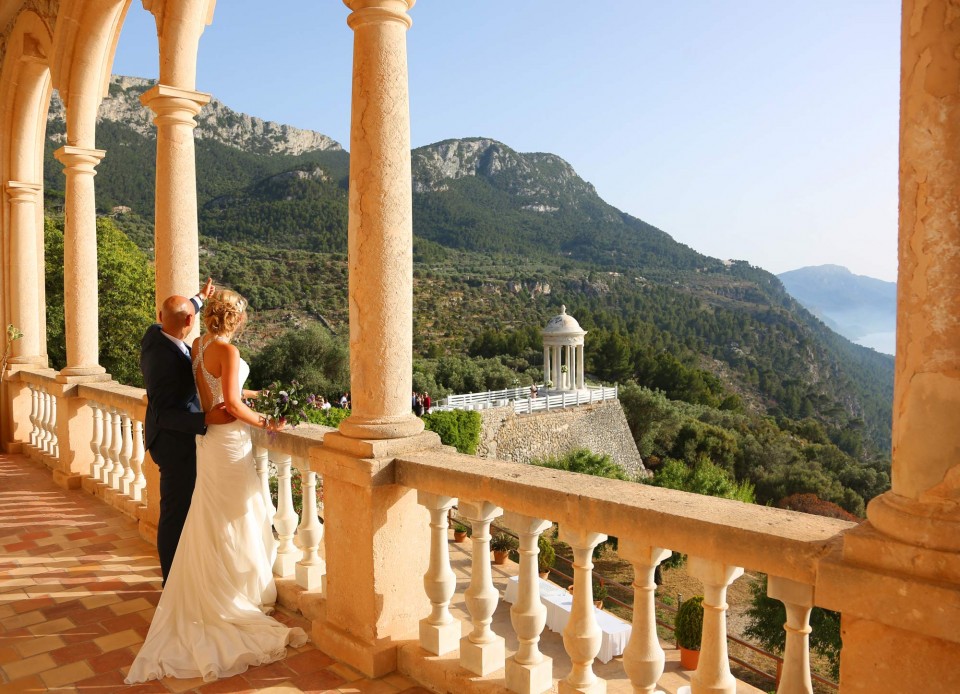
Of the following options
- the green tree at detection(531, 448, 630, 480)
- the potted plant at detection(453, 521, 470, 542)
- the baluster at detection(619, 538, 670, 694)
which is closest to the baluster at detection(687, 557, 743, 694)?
the baluster at detection(619, 538, 670, 694)

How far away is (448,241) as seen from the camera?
325ft

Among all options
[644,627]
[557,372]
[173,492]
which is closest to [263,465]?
[173,492]

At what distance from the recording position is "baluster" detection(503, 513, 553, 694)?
3168mm

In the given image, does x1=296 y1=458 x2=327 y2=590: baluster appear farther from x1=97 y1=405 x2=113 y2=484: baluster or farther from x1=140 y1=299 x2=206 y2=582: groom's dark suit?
x1=97 y1=405 x2=113 y2=484: baluster

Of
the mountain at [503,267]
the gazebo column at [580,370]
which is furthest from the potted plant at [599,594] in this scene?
the mountain at [503,267]

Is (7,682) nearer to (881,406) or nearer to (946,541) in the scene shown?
(946,541)

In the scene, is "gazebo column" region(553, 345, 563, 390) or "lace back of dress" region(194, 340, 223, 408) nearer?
"lace back of dress" region(194, 340, 223, 408)

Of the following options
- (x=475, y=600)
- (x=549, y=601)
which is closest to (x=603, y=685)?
(x=475, y=600)

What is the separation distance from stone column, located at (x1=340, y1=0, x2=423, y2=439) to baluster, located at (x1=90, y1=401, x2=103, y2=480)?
496 cm

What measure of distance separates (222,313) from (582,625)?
261 centimetres

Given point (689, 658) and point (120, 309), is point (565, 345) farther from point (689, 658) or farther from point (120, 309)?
point (689, 658)

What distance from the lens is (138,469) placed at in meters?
7.08

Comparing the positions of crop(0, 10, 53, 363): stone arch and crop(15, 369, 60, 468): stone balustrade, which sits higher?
crop(0, 10, 53, 363): stone arch

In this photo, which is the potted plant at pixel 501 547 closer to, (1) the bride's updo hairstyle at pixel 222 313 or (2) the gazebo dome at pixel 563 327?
(1) the bride's updo hairstyle at pixel 222 313
